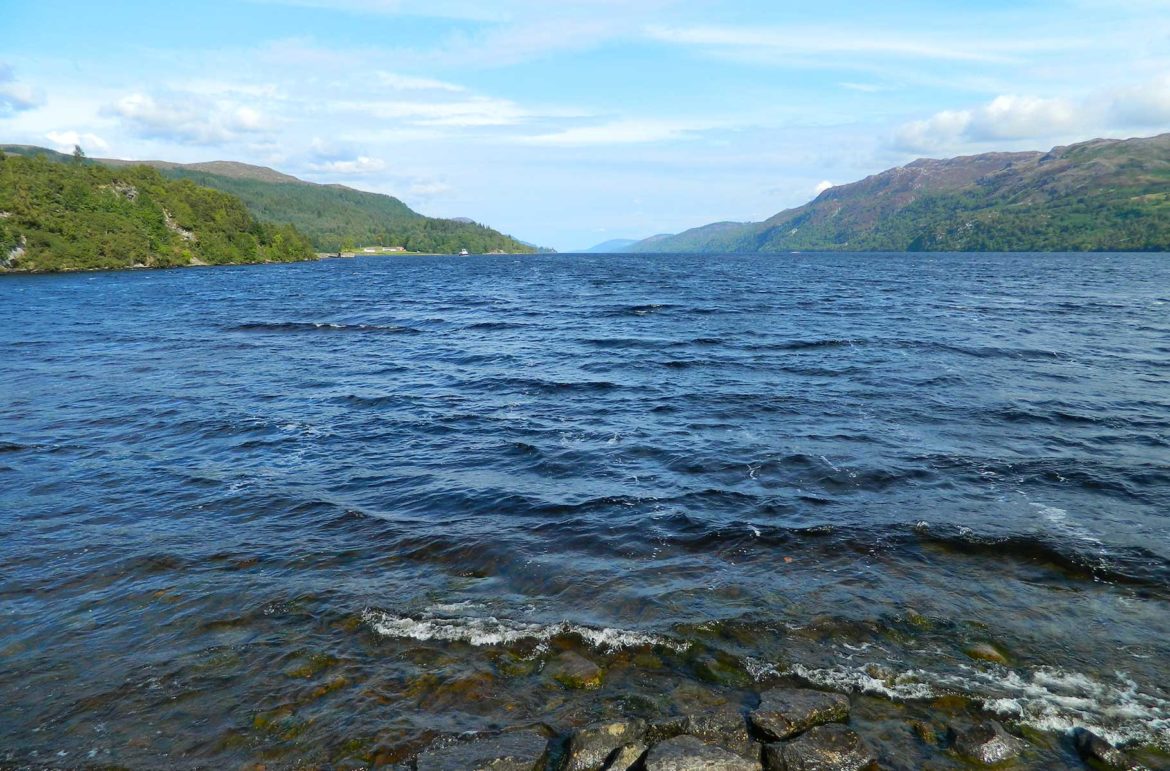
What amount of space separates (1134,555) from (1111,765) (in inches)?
317

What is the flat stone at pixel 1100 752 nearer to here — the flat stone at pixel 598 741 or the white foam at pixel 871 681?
the white foam at pixel 871 681

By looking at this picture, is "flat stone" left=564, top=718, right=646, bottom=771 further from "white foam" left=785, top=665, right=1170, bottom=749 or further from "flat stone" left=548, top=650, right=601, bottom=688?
"white foam" left=785, top=665, right=1170, bottom=749

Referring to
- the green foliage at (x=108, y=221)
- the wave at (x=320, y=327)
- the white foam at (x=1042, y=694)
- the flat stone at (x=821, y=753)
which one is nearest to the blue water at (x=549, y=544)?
the white foam at (x=1042, y=694)

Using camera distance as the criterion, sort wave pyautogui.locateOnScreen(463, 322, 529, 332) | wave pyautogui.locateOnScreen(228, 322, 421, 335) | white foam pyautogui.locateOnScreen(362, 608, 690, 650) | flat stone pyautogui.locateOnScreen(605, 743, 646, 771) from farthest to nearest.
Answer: wave pyautogui.locateOnScreen(463, 322, 529, 332)
wave pyautogui.locateOnScreen(228, 322, 421, 335)
white foam pyautogui.locateOnScreen(362, 608, 690, 650)
flat stone pyautogui.locateOnScreen(605, 743, 646, 771)

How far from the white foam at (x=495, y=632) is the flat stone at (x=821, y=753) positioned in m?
2.80

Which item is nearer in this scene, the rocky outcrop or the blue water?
the blue water

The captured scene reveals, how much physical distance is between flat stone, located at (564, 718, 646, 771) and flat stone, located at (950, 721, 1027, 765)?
436cm

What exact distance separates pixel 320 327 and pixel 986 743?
54373 millimetres

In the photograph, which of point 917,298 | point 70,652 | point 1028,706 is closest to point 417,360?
point 70,652

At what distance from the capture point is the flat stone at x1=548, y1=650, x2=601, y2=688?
1012 centimetres

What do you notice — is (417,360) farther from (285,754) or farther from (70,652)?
(285,754)

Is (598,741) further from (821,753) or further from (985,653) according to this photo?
(985,653)

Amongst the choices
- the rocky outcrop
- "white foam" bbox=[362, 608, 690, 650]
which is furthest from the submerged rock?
the rocky outcrop

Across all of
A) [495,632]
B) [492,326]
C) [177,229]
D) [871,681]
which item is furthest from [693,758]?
[177,229]
